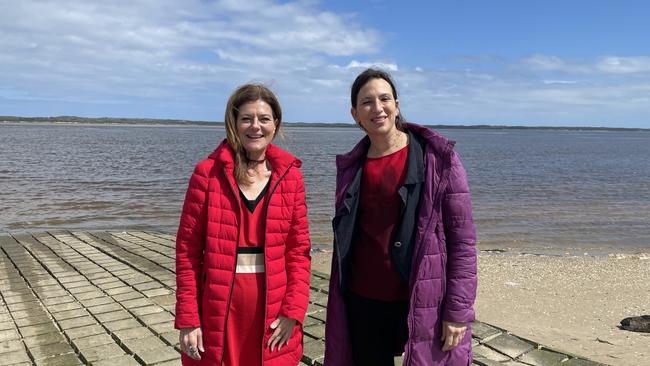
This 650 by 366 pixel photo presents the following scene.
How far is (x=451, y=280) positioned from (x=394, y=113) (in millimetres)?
835

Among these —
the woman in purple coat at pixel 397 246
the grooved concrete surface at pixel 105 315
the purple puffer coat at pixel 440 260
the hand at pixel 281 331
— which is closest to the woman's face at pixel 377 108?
the woman in purple coat at pixel 397 246

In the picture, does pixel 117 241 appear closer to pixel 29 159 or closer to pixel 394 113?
pixel 394 113

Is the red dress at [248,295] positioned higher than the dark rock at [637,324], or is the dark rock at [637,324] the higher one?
the red dress at [248,295]

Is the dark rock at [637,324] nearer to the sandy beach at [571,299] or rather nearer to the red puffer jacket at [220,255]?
the sandy beach at [571,299]

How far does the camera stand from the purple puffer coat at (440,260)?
2312 mm

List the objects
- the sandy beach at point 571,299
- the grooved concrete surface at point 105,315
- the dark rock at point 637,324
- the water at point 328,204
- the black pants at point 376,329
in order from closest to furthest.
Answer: the black pants at point 376,329
the grooved concrete surface at point 105,315
the sandy beach at point 571,299
the dark rock at point 637,324
the water at point 328,204

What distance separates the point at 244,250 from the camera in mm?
2391

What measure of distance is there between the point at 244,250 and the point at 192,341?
0.47 meters

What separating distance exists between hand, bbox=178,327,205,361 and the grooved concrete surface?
164 cm

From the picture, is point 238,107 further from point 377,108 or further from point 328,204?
point 328,204

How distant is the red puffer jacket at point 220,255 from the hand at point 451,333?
2.19 ft

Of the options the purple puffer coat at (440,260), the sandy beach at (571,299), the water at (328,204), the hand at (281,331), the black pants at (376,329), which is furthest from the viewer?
the water at (328,204)

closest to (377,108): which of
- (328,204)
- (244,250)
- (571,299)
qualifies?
(244,250)

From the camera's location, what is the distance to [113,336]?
4.34 meters
